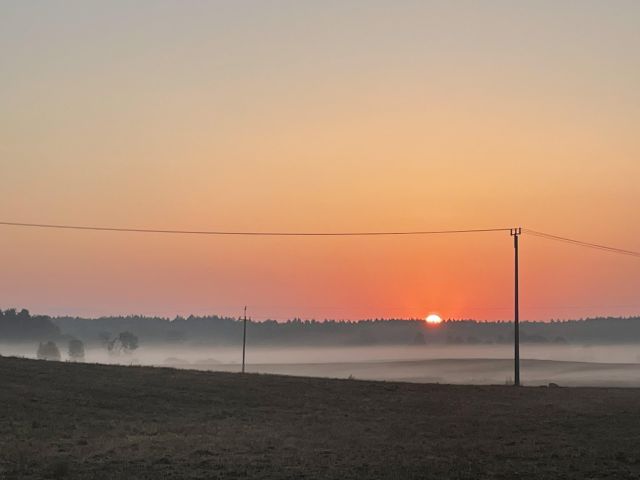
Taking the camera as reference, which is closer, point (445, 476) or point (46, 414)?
point (445, 476)

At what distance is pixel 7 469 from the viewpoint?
72.4 feet

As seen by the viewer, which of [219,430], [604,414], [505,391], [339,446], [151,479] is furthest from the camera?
[505,391]

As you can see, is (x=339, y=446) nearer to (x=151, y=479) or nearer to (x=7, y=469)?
(x=151, y=479)

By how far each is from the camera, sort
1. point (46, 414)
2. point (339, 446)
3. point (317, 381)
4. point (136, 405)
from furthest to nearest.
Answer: point (317, 381) → point (136, 405) → point (46, 414) → point (339, 446)

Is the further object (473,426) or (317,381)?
(317,381)

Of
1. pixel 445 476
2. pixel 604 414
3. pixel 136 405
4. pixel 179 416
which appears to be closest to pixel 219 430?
pixel 179 416

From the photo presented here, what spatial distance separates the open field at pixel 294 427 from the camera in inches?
890

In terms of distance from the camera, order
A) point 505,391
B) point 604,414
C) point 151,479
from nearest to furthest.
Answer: point 151,479 < point 604,414 < point 505,391

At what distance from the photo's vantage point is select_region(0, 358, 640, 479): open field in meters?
22.6

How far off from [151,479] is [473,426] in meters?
19.2

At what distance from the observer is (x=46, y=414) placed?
36031 mm

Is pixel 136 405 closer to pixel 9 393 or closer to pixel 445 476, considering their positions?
pixel 9 393

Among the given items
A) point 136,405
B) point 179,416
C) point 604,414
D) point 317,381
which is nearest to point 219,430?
point 179,416

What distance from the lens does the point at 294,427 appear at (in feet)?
117
